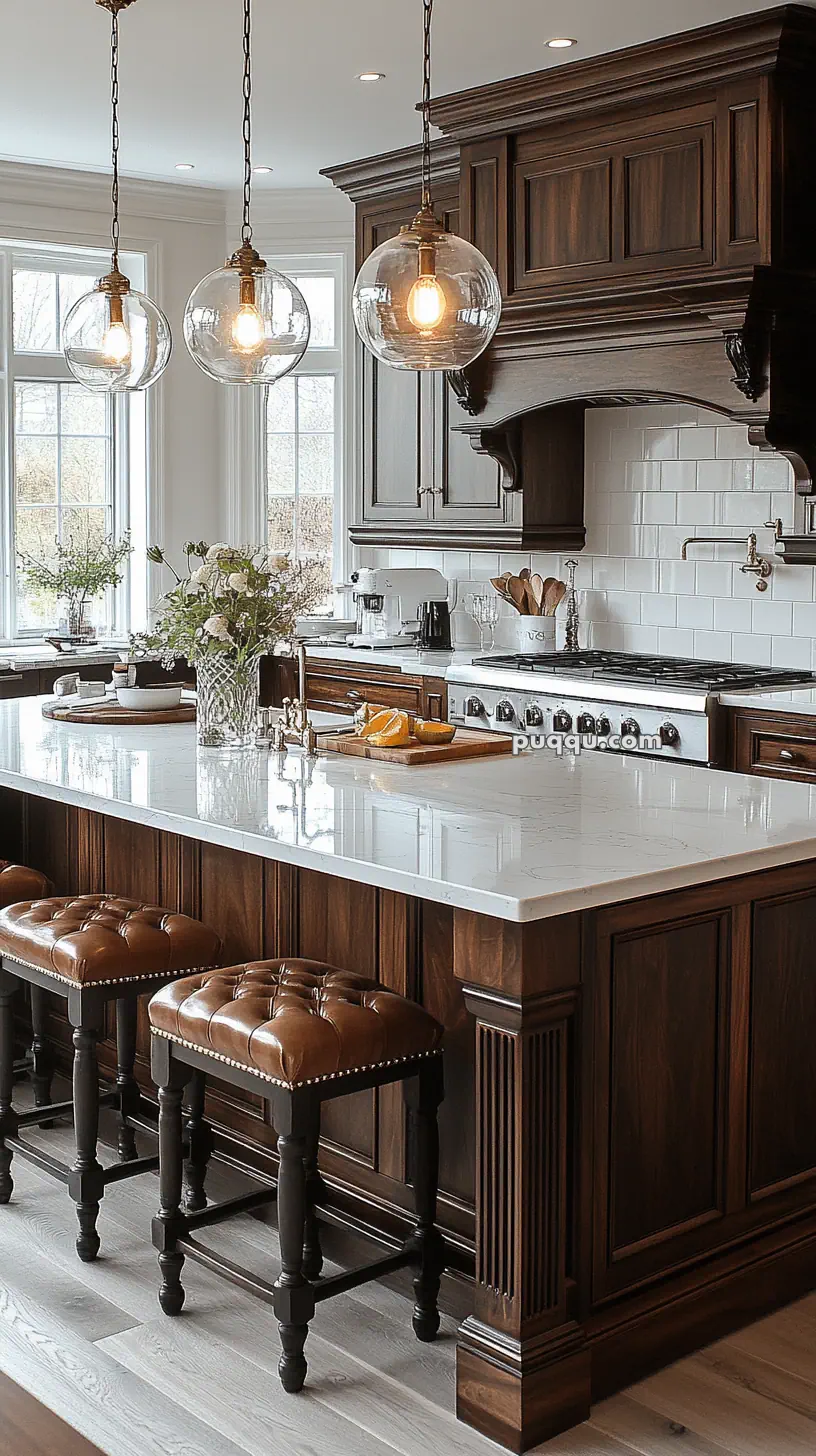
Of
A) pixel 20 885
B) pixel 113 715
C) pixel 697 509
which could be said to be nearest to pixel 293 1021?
pixel 20 885

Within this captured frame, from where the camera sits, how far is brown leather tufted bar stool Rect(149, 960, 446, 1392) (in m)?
2.60

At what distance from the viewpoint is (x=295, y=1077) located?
2.56 m

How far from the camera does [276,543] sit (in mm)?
7488

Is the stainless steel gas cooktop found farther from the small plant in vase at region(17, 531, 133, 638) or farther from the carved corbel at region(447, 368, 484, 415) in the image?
the small plant in vase at region(17, 531, 133, 638)

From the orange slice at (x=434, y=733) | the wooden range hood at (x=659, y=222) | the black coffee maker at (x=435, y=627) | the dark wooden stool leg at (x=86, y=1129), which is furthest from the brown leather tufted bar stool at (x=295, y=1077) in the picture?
the black coffee maker at (x=435, y=627)

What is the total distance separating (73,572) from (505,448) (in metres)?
2.15

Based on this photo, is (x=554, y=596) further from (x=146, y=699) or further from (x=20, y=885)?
(x=20, y=885)

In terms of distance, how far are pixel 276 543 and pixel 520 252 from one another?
243cm

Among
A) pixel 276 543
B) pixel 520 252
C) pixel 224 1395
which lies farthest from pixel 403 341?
pixel 276 543

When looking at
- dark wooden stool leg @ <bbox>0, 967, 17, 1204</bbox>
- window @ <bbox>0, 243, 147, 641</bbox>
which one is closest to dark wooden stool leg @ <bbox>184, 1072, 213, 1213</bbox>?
dark wooden stool leg @ <bbox>0, 967, 17, 1204</bbox>

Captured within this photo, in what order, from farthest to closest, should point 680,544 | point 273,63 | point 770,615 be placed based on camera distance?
point 680,544, point 770,615, point 273,63

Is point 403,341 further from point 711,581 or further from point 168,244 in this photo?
point 168,244

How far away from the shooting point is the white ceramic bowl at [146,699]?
436cm

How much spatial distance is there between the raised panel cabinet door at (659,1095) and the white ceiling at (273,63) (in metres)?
3.01
